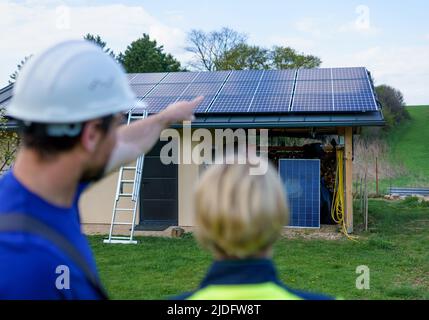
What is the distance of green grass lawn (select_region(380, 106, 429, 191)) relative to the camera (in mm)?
27953

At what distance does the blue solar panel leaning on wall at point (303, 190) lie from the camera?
40.4 feet

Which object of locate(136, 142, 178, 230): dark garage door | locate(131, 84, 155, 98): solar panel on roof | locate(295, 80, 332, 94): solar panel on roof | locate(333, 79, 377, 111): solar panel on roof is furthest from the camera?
locate(131, 84, 155, 98): solar panel on roof

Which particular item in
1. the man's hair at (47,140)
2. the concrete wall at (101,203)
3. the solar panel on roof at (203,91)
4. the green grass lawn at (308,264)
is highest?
the solar panel on roof at (203,91)

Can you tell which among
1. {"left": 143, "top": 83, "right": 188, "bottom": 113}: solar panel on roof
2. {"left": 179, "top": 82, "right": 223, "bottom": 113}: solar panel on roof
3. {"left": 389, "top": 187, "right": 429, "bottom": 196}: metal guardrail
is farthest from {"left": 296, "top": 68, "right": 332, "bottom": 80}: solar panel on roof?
{"left": 389, "top": 187, "right": 429, "bottom": 196}: metal guardrail

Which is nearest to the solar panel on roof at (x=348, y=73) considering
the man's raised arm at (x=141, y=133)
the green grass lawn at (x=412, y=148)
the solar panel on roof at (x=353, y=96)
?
the solar panel on roof at (x=353, y=96)

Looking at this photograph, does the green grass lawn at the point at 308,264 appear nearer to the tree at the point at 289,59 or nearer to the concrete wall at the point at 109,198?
the concrete wall at the point at 109,198

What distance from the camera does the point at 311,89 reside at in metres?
13.5

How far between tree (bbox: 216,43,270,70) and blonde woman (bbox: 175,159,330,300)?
4048cm

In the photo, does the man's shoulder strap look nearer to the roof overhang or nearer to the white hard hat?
the white hard hat

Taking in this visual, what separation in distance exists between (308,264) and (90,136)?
25.4 feet

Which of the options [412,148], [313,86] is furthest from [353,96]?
[412,148]

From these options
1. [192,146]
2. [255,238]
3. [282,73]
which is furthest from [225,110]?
[255,238]

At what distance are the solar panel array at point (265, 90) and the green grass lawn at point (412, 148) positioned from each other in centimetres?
1077

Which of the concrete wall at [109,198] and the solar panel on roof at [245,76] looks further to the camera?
the solar panel on roof at [245,76]
